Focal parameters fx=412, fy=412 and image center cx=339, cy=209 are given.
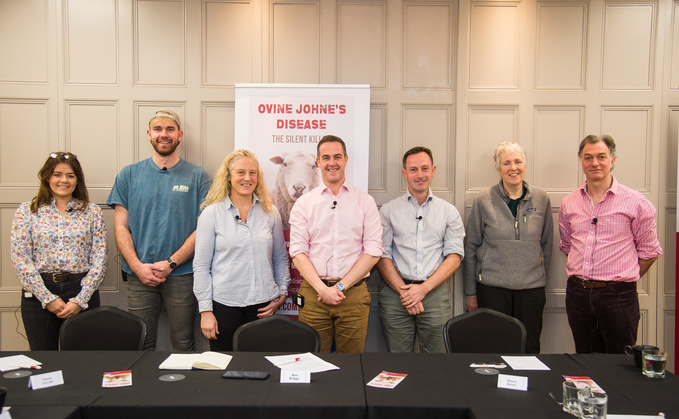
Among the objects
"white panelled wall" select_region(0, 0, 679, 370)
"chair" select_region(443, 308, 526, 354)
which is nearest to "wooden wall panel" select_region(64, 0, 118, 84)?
"white panelled wall" select_region(0, 0, 679, 370)

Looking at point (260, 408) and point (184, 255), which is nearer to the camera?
point (260, 408)

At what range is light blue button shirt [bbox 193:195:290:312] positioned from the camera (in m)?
2.87

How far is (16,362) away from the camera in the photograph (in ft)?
6.41

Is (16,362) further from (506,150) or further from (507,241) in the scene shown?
(506,150)

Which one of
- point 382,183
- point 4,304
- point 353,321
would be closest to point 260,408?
point 353,321

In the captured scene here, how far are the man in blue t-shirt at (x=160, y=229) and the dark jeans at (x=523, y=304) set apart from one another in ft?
7.85

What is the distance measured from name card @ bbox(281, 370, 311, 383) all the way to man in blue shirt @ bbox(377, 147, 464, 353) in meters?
1.44

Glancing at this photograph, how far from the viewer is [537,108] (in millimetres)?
3691

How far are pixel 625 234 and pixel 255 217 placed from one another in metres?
2.70

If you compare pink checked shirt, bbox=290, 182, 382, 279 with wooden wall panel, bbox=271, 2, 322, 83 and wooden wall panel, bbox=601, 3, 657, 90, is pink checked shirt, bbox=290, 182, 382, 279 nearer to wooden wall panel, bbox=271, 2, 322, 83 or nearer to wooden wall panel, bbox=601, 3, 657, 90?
wooden wall panel, bbox=271, 2, 322, 83

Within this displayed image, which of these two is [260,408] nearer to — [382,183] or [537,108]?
[382,183]

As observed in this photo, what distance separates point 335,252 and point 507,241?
1391mm

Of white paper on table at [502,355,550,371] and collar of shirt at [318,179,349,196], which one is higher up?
collar of shirt at [318,179,349,196]

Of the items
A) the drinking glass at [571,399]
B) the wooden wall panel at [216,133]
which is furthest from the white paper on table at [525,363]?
the wooden wall panel at [216,133]
